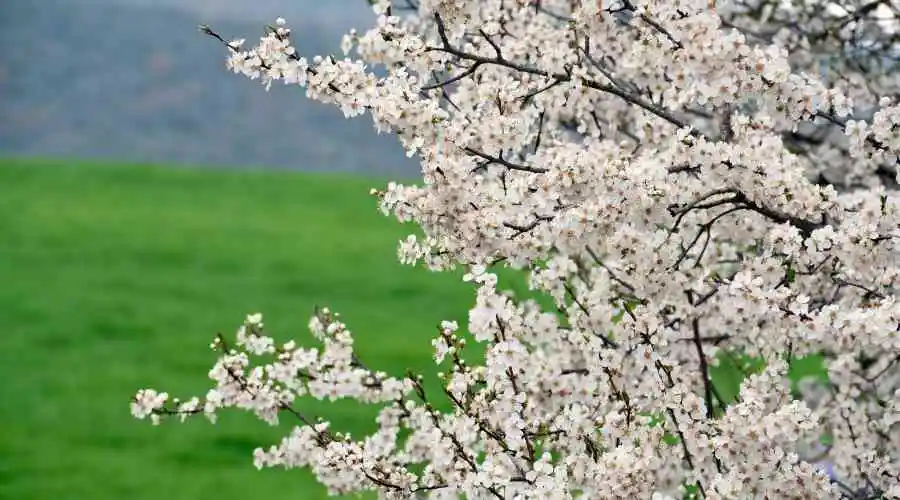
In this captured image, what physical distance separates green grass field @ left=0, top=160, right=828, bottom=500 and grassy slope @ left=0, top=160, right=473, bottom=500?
2 centimetres

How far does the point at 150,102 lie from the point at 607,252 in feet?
54.6

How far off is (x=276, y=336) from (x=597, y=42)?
22.3 feet

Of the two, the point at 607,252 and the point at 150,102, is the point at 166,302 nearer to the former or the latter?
the point at 607,252

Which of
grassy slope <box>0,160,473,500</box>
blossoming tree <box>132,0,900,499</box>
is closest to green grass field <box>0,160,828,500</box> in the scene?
grassy slope <box>0,160,473,500</box>

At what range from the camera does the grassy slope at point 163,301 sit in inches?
284

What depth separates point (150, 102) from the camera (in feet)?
62.3

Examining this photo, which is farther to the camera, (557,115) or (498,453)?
(557,115)

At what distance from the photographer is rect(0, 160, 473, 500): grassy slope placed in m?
7.20

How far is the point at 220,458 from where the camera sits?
286 inches

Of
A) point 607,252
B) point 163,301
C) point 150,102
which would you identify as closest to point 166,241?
point 163,301

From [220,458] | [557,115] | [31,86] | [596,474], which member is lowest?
[596,474]

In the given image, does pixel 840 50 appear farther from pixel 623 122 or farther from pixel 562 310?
pixel 562 310

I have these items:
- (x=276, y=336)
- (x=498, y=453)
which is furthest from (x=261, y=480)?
(x=498, y=453)

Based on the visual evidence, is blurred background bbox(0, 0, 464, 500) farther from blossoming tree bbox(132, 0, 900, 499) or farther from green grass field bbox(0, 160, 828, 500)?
blossoming tree bbox(132, 0, 900, 499)
